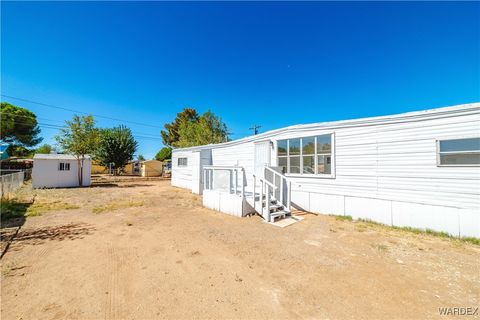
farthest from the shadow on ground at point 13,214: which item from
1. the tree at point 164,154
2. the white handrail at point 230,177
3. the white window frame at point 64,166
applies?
the tree at point 164,154

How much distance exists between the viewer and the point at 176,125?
3550 centimetres

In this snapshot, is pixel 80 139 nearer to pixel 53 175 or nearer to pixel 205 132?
pixel 53 175

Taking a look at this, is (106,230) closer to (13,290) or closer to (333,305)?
(13,290)

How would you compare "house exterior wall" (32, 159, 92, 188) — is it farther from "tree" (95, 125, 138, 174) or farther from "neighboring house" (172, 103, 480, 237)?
"neighboring house" (172, 103, 480, 237)

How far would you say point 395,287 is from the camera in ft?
9.92

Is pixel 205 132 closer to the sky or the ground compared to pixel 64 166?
closer to the sky

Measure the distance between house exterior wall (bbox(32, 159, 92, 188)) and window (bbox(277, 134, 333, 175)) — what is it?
1690cm

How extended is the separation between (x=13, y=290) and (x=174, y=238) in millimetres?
2651

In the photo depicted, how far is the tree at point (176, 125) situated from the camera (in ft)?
113

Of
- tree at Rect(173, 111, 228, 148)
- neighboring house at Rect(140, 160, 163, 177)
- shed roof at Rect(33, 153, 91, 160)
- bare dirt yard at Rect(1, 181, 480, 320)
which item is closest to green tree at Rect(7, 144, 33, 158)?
shed roof at Rect(33, 153, 91, 160)

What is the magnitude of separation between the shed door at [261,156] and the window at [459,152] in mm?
5539

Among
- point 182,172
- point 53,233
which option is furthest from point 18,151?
point 53,233

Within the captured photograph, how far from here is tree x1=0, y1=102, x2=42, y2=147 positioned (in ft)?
71.7

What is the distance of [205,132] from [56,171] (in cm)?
1425
